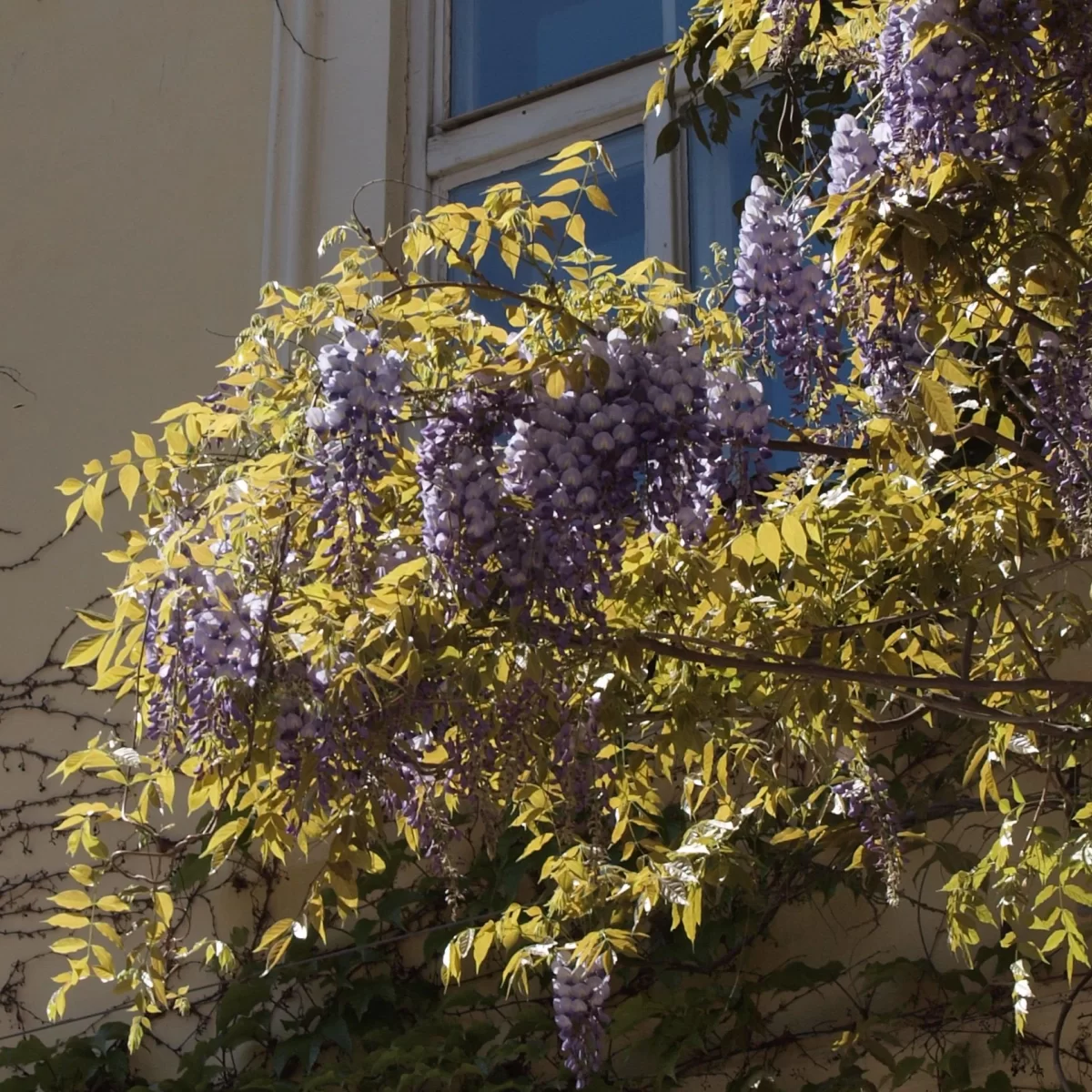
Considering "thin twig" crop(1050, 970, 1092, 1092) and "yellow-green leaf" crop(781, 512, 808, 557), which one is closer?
"yellow-green leaf" crop(781, 512, 808, 557)

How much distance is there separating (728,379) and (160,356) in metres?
2.82

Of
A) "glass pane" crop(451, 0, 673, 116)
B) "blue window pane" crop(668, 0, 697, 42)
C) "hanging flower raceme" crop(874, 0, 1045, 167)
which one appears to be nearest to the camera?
"hanging flower raceme" crop(874, 0, 1045, 167)

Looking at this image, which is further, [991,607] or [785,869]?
[785,869]

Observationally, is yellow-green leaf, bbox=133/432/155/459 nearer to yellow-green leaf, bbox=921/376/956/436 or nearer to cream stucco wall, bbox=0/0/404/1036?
yellow-green leaf, bbox=921/376/956/436

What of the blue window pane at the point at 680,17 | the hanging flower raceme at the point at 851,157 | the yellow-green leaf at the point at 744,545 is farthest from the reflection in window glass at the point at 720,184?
the yellow-green leaf at the point at 744,545

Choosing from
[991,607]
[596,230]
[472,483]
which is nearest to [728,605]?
[991,607]

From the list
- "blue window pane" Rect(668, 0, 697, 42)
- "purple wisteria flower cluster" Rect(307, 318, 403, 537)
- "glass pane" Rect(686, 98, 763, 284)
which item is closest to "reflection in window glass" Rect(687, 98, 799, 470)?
"glass pane" Rect(686, 98, 763, 284)

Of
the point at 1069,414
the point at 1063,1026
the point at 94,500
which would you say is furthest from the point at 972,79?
the point at 1063,1026

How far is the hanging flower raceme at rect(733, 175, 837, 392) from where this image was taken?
78.4 inches

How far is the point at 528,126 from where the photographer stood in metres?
4.35

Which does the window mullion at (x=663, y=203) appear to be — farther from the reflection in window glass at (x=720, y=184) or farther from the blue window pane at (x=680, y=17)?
the blue window pane at (x=680, y=17)

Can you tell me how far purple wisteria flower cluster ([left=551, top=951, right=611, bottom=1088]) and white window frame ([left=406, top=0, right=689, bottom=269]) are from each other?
73.7 inches

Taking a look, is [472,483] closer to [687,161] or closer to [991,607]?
[991,607]

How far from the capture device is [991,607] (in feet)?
7.25
